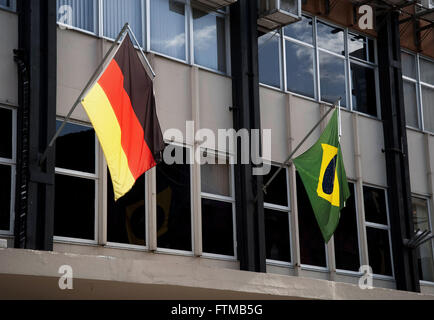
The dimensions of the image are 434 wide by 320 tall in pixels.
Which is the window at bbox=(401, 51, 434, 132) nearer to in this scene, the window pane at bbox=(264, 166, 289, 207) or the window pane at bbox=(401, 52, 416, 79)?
the window pane at bbox=(401, 52, 416, 79)

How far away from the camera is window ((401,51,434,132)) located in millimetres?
22141

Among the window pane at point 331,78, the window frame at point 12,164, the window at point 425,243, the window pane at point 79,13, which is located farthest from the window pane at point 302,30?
the window frame at point 12,164

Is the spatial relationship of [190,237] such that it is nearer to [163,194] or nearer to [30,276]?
[163,194]

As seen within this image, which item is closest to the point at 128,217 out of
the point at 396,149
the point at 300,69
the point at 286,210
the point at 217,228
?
the point at 217,228

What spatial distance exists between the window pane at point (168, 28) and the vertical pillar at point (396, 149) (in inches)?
237

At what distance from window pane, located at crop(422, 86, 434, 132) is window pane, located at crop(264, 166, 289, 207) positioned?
18.8 feet

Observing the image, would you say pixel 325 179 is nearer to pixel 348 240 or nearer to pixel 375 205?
pixel 348 240

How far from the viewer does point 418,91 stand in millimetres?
22453

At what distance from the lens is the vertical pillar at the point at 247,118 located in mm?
16737

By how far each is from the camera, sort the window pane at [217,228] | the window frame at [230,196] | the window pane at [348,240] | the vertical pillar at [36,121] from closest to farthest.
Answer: the vertical pillar at [36,121] → the window pane at [217,228] → the window frame at [230,196] → the window pane at [348,240]

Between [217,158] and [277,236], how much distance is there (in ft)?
6.75

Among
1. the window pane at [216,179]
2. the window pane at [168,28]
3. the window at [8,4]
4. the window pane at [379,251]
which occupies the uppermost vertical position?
the window pane at [168,28]

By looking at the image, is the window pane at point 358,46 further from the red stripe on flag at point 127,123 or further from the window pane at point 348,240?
the red stripe on flag at point 127,123

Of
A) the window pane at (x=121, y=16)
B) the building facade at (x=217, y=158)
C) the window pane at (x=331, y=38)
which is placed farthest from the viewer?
the window pane at (x=331, y=38)
